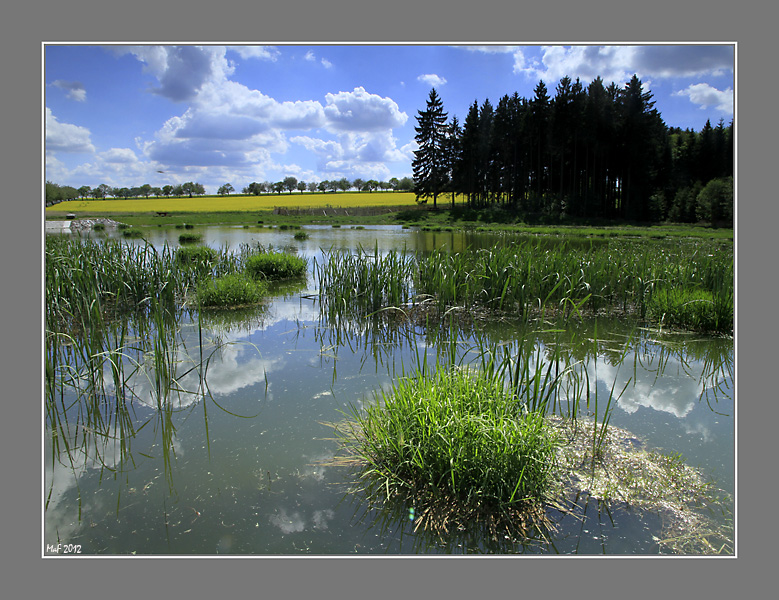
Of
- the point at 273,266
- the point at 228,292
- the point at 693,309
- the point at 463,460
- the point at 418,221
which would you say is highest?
the point at 418,221

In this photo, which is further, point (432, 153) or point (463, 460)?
point (432, 153)

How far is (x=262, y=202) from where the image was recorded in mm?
58219

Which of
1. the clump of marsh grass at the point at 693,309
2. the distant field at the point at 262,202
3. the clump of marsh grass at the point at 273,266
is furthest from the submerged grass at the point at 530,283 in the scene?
the distant field at the point at 262,202

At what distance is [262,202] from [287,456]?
5836 cm

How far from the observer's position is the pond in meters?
2.77

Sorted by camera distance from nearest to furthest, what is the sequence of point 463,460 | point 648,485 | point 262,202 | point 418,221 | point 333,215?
1. point 463,460
2. point 648,485
3. point 418,221
4. point 333,215
5. point 262,202

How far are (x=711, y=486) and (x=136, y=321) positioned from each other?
25.4ft

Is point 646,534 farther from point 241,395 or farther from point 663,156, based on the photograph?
point 663,156

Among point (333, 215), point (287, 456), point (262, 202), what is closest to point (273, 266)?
point (287, 456)

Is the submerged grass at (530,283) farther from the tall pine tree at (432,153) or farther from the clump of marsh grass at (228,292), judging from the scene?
the tall pine tree at (432,153)

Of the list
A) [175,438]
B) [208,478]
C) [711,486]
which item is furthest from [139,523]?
[711,486]

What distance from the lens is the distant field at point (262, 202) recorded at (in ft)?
159

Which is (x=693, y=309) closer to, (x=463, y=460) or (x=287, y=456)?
(x=463, y=460)

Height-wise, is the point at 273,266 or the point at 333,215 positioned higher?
the point at 333,215
